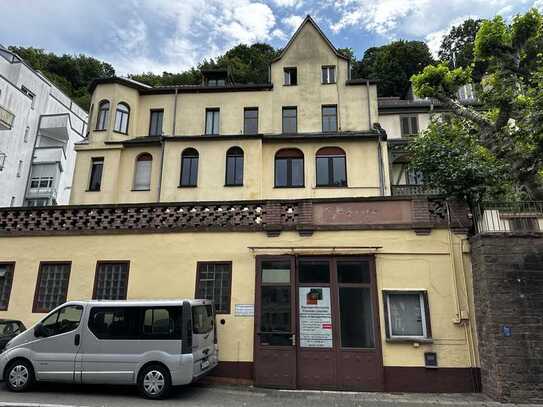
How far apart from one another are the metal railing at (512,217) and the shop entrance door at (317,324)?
298 centimetres

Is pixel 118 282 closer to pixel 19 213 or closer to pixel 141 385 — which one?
pixel 141 385

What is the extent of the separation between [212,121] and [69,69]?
1654 inches

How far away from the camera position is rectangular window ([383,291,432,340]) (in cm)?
884

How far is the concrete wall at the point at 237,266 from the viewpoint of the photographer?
8.73 m

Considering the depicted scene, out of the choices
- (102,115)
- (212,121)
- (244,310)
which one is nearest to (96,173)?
(102,115)

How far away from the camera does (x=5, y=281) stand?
10.7 metres

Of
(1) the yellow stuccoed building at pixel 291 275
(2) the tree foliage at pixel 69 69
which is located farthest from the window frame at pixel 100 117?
(2) the tree foliage at pixel 69 69

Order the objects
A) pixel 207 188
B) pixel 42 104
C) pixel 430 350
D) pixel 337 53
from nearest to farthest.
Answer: pixel 430 350, pixel 207 188, pixel 337 53, pixel 42 104

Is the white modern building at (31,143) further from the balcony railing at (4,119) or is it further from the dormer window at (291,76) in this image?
the dormer window at (291,76)

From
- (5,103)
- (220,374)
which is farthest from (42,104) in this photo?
(220,374)

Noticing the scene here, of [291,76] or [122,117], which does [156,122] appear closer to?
[122,117]

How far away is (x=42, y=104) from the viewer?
34.0m

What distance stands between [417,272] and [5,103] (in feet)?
109

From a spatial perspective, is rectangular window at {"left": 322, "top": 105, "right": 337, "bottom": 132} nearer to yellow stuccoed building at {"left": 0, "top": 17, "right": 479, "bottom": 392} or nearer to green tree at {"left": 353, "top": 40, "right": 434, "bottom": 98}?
yellow stuccoed building at {"left": 0, "top": 17, "right": 479, "bottom": 392}
